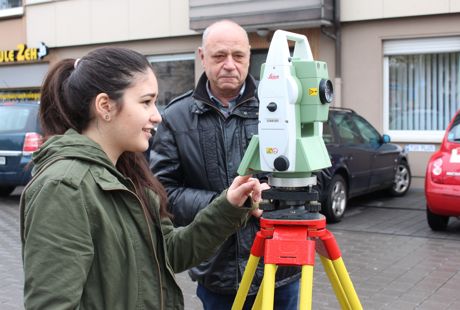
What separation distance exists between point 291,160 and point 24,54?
17281 mm

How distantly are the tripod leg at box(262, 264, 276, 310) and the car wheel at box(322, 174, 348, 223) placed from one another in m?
6.40

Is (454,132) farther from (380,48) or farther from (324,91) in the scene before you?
(324,91)

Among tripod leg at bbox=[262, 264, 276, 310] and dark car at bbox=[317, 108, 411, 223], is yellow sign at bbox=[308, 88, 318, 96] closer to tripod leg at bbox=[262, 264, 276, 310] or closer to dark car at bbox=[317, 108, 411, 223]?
tripod leg at bbox=[262, 264, 276, 310]

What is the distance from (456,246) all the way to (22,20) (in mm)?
14822

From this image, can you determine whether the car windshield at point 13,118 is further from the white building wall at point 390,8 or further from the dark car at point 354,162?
the white building wall at point 390,8

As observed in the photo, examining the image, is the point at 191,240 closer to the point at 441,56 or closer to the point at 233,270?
the point at 233,270

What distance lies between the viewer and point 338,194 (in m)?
8.70

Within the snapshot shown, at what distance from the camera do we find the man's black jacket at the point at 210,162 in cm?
262

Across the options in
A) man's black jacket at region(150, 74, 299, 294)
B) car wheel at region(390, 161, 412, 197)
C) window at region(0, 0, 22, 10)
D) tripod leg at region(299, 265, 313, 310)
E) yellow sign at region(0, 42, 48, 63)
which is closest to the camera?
tripod leg at region(299, 265, 313, 310)

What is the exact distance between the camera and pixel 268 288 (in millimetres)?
1989

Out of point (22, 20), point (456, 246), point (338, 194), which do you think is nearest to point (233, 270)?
point (456, 246)

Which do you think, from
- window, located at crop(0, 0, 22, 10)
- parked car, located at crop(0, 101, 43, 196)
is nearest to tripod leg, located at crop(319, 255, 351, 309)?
parked car, located at crop(0, 101, 43, 196)

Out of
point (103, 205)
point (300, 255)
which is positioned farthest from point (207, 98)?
point (103, 205)

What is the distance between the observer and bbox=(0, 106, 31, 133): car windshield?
10422 mm
